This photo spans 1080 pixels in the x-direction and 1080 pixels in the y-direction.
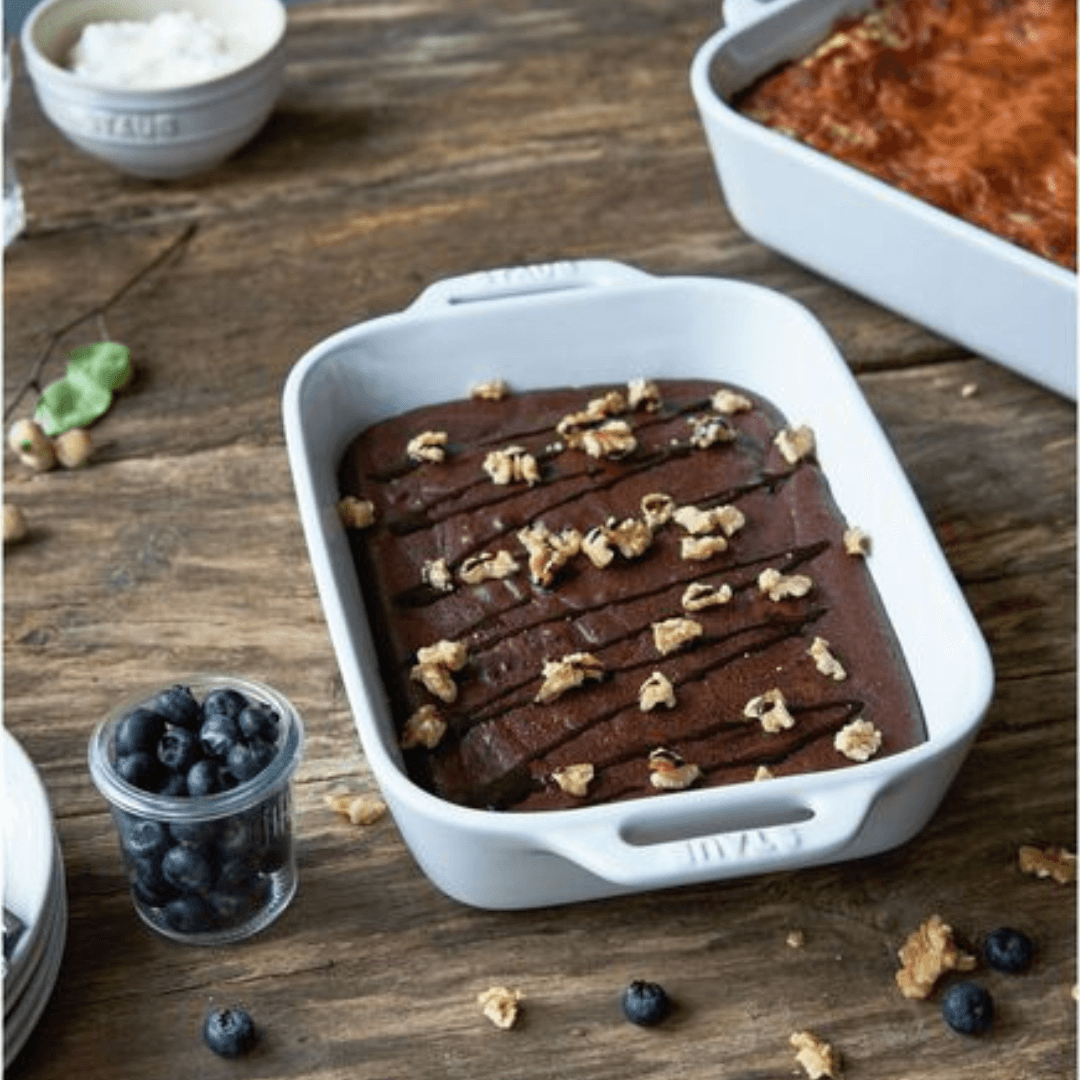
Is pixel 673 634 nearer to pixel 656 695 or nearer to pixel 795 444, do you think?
pixel 656 695

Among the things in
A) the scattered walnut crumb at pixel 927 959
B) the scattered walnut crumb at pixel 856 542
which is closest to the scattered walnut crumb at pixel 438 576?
the scattered walnut crumb at pixel 856 542

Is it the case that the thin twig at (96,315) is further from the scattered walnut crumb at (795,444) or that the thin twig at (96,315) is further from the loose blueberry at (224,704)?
the scattered walnut crumb at (795,444)

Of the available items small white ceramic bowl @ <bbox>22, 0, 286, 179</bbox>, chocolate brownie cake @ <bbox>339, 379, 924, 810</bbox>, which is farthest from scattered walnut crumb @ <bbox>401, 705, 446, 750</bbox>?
small white ceramic bowl @ <bbox>22, 0, 286, 179</bbox>

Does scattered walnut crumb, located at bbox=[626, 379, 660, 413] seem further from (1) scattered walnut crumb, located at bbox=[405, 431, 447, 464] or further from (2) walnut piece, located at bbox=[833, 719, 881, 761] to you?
(2) walnut piece, located at bbox=[833, 719, 881, 761]

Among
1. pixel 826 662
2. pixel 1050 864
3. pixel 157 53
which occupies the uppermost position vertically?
pixel 157 53

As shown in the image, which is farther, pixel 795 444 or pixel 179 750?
pixel 795 444

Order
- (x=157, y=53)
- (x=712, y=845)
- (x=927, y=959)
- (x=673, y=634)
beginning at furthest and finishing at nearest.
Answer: (x=157, y=53) < (x=673, y=634) < (x=927, y=959) < (x=712, y=845)

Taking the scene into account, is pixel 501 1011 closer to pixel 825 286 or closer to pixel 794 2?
pixel 825 286

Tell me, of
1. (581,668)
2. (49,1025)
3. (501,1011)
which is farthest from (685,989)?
(49,1025)

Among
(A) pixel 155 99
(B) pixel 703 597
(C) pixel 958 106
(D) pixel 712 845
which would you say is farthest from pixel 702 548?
(A) pixel 155 99

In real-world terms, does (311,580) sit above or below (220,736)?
below
